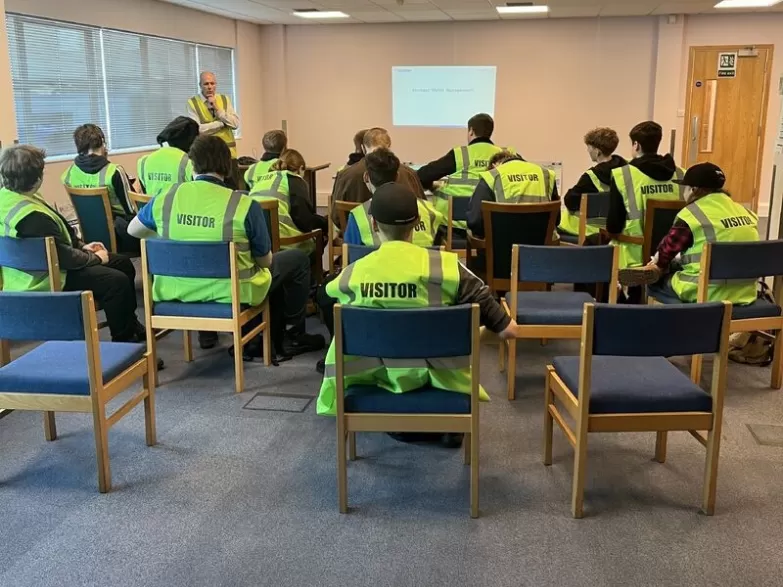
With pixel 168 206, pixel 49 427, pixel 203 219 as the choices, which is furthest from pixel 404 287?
pixel 49 427

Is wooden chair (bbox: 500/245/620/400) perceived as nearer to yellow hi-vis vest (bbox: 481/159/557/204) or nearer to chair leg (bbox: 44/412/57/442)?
yellow hi-vis vest (bbox: 481/159/557/204)

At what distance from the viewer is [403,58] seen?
998cm

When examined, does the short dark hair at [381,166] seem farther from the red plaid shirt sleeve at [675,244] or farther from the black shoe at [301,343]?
the red plaid shirt sleeve at [675,244]

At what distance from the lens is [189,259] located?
10.9 ft

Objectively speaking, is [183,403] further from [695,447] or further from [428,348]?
[695,447]

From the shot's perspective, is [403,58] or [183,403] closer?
[183,403]

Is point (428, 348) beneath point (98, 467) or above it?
above

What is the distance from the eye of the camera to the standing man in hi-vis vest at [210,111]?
6.90 meters

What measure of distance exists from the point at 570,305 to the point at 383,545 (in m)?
1.59

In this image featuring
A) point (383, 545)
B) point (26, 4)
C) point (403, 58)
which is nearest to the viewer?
point (383, 545)

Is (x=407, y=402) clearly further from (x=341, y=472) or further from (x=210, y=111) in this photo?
(x=210, y=111)

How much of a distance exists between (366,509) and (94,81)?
218 inches

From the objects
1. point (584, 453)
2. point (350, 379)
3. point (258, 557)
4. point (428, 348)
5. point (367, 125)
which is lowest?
point (258, 557)

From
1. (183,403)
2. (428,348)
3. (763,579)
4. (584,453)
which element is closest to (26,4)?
(183,403)
